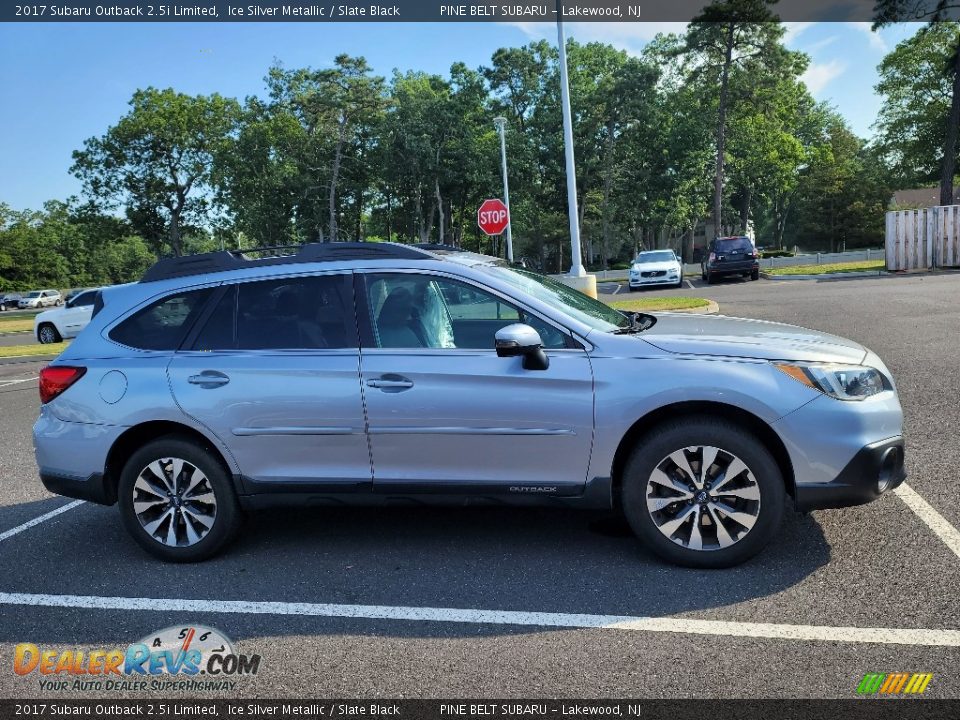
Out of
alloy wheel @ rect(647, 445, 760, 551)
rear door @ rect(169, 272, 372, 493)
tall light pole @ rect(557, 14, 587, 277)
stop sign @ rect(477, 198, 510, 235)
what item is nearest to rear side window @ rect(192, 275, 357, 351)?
rear door @ rect(169, 272, 372, 493)

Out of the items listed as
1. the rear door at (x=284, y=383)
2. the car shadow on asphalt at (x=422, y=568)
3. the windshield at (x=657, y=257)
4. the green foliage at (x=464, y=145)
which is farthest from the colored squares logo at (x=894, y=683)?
the green foliage at (x=464, y=145)

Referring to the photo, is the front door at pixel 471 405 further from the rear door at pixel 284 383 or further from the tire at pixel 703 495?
the tire at pixel 703 495

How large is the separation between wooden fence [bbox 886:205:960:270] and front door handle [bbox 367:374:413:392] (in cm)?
2820

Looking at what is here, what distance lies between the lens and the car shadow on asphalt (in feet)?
11.9

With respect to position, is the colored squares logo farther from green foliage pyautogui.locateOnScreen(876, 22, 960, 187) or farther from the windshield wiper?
green foliage pyautogui.locateOnScreen(876, 22, 960, 187)

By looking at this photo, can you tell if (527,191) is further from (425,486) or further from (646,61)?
(425,486)

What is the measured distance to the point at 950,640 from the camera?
3051mm

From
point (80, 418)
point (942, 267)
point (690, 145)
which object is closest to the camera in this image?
point (80, 418)

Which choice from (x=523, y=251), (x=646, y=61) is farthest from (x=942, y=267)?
(x=523, y=251)

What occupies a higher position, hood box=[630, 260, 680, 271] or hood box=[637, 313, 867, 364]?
hood box=[637, 313, 867, 364]

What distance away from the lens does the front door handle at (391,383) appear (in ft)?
13.2

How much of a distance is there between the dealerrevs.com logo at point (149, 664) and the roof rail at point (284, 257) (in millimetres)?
2070

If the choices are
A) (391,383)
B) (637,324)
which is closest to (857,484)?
(637,324)

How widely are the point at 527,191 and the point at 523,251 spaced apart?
2406 cm
